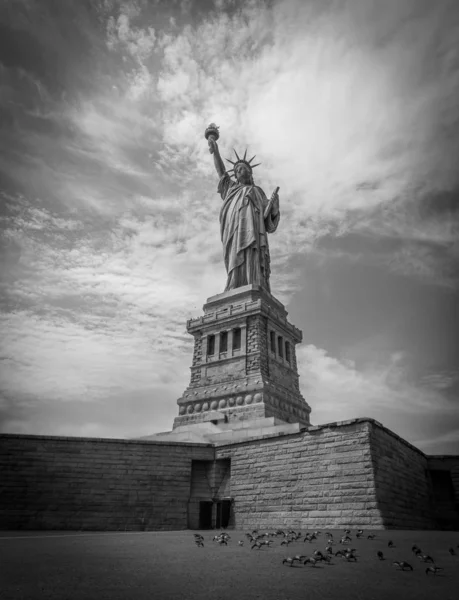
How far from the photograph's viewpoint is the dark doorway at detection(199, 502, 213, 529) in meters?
15.8

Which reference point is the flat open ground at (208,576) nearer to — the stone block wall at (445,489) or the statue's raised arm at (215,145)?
the stone block wall at (445,489)

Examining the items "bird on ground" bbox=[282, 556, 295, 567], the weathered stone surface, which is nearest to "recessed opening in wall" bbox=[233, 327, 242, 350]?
the weathered stone surface

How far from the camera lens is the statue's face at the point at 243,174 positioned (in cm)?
3519

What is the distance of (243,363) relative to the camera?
25188mm

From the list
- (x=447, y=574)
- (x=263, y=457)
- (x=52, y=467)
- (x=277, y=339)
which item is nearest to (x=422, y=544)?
(x=447, y=574)

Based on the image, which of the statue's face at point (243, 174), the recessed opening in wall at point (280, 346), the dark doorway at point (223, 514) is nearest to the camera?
the dark doorway at point (223, 514)

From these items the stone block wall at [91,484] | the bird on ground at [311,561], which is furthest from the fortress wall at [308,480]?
the bird on ground at [311,561]

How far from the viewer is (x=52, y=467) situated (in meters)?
15.6

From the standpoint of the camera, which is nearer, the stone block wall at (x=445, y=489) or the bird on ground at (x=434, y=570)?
the bird on ground at (x=434, y=570)

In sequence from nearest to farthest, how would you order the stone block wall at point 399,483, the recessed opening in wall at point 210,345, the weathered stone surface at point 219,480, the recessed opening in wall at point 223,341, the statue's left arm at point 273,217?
the stone block wall at point 399,483
the weathered stone surface at point 219,480
the recessed opening in wall at point 223,341
the recessed opening in wall at point 210,345
the statue's left arm at point 273,217

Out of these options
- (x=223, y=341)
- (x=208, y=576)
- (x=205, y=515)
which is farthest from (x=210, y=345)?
(x=208, y=576)

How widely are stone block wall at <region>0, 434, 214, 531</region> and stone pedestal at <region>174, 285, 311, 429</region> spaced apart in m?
7.05

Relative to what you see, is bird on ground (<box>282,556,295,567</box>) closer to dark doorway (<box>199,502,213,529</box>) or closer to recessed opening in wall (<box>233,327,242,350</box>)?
dark doorway (<box>199,502,213,529</box>)

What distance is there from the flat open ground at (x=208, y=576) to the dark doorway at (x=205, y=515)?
933 cm
